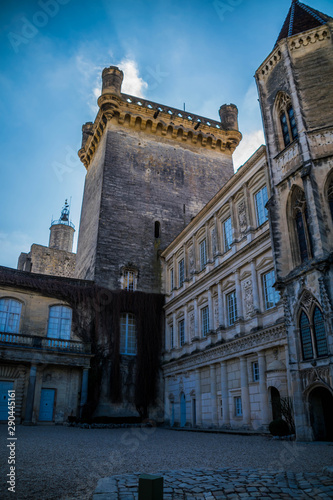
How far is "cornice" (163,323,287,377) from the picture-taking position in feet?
54.6

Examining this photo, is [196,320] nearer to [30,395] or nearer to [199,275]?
[199,275]

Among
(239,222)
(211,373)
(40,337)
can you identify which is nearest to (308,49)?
(239,222)

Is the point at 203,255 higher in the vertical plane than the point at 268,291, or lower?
higher

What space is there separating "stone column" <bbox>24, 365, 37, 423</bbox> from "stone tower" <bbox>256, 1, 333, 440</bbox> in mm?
15002

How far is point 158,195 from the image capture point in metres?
33.7

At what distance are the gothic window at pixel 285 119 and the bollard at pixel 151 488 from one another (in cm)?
1534

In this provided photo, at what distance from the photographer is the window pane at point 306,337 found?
1377cm

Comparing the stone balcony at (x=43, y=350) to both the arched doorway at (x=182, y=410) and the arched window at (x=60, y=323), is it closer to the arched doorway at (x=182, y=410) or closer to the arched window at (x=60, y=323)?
the arched window at (x=60, y=323)

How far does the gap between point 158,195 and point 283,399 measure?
21800mm

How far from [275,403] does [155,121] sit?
2638 centimetres

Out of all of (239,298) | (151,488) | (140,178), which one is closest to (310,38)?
(239,298)

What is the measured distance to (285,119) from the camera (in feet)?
58.7

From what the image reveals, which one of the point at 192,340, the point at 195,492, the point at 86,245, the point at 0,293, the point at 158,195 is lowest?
the point at 195,492

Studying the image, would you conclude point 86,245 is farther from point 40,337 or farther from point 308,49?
point 308,49
